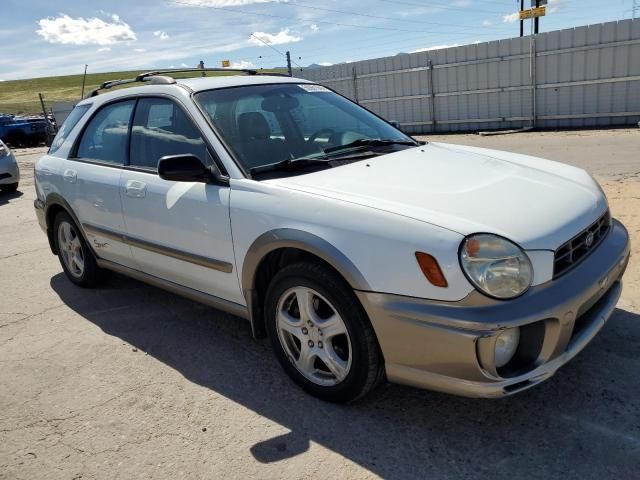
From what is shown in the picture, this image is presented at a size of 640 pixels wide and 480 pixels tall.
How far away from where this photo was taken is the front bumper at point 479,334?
7.24 ft

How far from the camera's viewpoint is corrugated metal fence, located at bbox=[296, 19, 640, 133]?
12180 millimetres

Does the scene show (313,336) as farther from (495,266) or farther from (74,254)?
(74,254)

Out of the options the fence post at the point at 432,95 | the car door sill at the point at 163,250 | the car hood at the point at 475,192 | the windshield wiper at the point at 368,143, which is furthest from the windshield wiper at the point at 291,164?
the fence post at the point at 432,95

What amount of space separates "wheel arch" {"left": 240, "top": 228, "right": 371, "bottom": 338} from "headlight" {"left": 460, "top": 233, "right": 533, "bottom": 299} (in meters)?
0.47

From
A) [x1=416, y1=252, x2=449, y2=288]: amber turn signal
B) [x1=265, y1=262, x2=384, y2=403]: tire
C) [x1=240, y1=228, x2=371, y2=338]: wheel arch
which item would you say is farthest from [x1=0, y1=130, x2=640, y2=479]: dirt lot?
[x1=416, y1=252, x2=449, y2=288]: amber turn signal

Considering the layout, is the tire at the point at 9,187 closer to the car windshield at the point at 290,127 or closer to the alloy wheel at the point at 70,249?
the alloy wheel at the point at 70,249

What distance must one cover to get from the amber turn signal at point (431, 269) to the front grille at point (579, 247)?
533 mm

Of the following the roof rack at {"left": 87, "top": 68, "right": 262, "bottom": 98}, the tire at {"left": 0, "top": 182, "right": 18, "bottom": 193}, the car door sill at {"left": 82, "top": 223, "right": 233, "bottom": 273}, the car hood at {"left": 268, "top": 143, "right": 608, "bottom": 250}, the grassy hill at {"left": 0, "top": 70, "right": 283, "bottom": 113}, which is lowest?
the tire at {"left": 0, "top": 182, "right": 18, "bottom": 193}

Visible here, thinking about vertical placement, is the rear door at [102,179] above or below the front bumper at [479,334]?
above

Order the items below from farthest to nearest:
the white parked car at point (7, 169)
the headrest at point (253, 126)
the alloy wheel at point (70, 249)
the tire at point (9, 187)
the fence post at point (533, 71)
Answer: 1. the fence post at point (533, 71)
2. the tire at point (9, 187)
3. the white parked car at point (7, 169)
4. the alloy wheel at point (70, 249)
5. the headrest at point (253, 126)

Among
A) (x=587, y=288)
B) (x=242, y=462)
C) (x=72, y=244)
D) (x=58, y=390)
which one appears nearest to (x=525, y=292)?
(x=587, y=288)

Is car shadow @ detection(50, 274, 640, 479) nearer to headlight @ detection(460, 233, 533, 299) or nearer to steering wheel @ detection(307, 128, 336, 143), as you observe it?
headlight @ detection(460, 233, 533, 299)

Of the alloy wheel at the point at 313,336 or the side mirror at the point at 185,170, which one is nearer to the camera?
the alloy wheel at the point at 313,336

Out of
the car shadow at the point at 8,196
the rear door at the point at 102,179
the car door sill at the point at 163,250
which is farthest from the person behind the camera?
the car shadow at the point at 8,196
